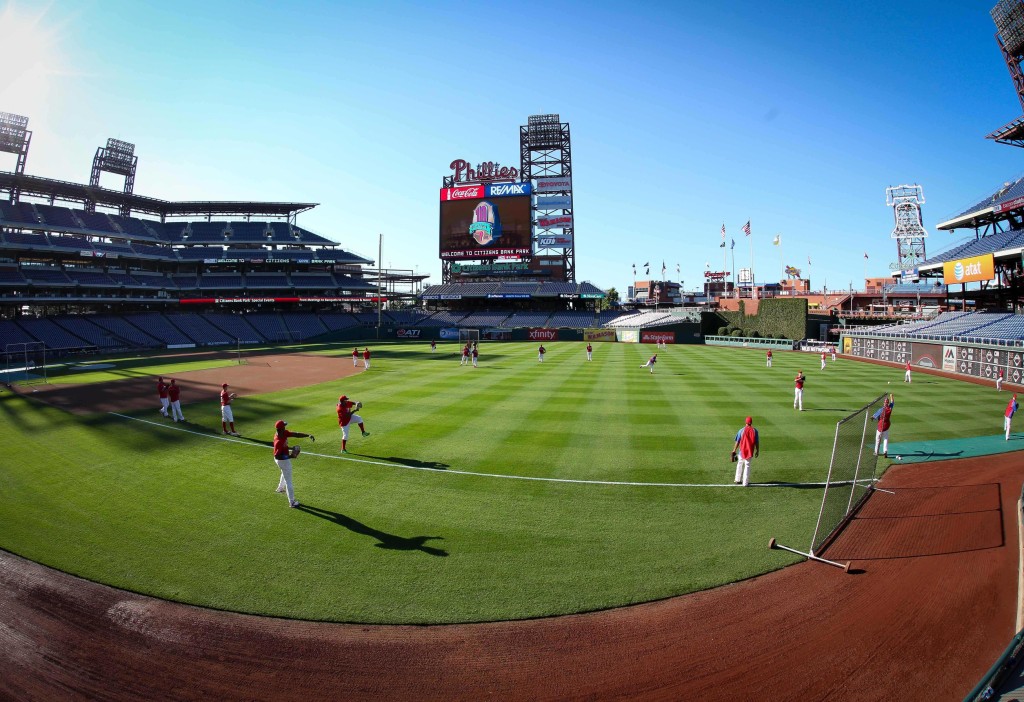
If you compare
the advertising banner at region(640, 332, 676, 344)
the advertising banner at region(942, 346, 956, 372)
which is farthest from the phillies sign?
the advertising banner at region(942, 346, 956, 372)

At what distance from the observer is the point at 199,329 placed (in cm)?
5875

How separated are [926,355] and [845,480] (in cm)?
3044

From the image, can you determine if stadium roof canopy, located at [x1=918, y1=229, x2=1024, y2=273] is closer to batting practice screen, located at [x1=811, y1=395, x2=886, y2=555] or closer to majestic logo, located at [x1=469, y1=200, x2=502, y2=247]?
batting practice screen, located at [x1=811, y1=395, x2=886, y2=555]

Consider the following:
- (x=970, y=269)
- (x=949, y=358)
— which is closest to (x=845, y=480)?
(x=949, y=358)

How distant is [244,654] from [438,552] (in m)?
3.09

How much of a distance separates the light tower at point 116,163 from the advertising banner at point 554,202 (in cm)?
5322

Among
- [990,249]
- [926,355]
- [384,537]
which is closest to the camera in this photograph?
[384,537]

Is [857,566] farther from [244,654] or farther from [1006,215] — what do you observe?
[1006,215]

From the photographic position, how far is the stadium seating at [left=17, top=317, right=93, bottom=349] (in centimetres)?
4594

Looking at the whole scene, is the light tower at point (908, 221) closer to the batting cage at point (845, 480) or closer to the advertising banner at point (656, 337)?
the advertising banner at point (656, 337)

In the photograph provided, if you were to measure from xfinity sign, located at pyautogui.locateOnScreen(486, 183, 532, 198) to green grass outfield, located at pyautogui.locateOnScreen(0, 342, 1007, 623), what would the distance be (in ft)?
173

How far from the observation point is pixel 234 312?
67250 millimetres

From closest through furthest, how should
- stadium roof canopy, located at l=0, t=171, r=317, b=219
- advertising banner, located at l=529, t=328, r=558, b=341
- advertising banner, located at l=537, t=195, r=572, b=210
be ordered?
stadium roof canopy, located at l=0, t=171, r=317, b=219 → advertising banner, located at l=529, t=328, r=558, b=341 → advertising banner, located at l=537, t=195, r=572, b=210

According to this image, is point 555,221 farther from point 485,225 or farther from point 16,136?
point 16,136
